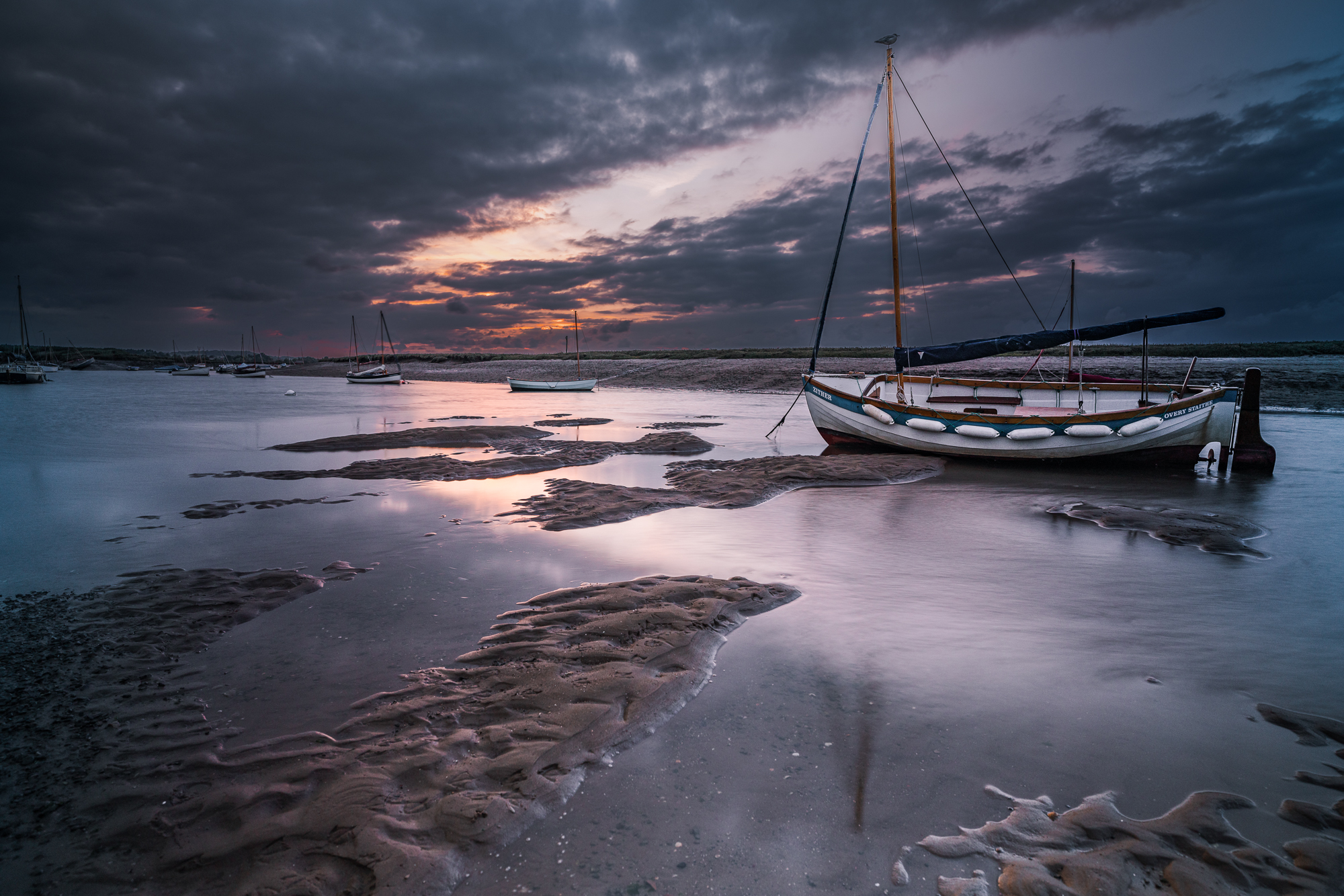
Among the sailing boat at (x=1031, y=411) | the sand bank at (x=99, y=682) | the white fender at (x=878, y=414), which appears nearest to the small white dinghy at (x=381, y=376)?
the sailing boat at (x=1031, y=411)

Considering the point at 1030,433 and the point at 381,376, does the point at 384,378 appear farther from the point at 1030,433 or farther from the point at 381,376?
the point at 1030,433

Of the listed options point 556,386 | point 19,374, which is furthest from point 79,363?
point 556,386

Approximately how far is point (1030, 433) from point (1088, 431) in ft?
3.96

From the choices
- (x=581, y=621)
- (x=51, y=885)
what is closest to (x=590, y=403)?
(x=581, y=621)

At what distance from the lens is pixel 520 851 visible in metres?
2.82

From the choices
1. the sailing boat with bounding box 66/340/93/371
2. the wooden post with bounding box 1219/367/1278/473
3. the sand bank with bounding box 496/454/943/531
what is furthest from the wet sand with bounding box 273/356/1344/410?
the sailing boat with bounding box 66/340/93/371

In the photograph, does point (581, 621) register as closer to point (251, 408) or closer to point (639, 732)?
point (639, 732)

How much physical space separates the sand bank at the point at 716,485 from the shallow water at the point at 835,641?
49cm

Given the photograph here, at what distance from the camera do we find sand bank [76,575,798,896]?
2707 mm

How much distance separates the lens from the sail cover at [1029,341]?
16.1 metres

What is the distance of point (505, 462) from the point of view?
14766 mm

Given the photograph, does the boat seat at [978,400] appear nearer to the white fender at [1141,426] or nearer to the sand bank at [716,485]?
the sand bank at [716,485]

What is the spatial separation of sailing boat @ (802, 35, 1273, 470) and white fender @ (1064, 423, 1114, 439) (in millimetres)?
23

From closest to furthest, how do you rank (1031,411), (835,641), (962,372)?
1. (835,641)
2. (1031,411)
3. (962,372)
